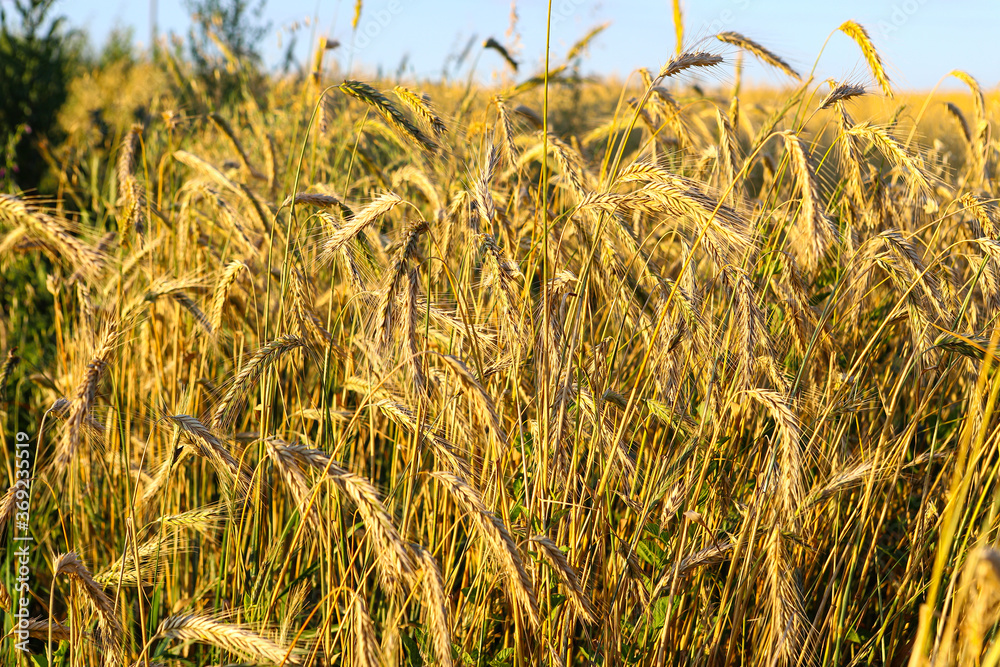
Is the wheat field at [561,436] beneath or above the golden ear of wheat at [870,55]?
beneath

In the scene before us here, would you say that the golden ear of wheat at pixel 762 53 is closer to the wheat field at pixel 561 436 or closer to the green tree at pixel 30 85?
the wheat field at pixel 561 436

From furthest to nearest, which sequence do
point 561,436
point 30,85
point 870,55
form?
point 30,85, point 870,55, point 561,436

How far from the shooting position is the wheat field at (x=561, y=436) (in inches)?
57.1

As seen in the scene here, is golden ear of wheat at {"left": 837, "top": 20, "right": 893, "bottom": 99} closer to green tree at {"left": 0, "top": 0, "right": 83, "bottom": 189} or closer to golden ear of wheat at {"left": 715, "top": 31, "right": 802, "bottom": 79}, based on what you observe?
golden ear of wheat at {"left": 715, "top": 31, "right": 802, "bottom": 79}

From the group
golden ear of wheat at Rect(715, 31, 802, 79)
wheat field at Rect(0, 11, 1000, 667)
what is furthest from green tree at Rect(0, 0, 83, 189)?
golden ear of wheat at Rect(715, 31, 802, 79)

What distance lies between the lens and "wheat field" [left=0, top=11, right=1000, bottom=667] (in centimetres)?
145

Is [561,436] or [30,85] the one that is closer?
[561,436]

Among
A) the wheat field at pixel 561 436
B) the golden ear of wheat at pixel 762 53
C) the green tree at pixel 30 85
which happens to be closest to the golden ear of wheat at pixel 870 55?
the wheat field at pixel 561 436

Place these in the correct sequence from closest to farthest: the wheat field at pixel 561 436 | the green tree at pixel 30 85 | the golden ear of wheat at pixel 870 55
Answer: the wheat field at pixel 561 436, the golden ear of wheat at pixel 870 55, the green tree at pixel 30 85

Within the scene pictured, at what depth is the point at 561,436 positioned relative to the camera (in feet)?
4.95

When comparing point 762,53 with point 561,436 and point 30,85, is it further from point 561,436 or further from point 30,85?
point 30,85

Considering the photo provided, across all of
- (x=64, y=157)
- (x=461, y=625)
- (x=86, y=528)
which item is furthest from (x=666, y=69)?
(x=64, y=157)

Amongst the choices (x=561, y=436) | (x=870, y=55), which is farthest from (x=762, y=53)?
(x=561, y=436)

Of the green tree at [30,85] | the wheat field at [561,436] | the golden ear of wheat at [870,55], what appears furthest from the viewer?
the green tree at [30,85]
